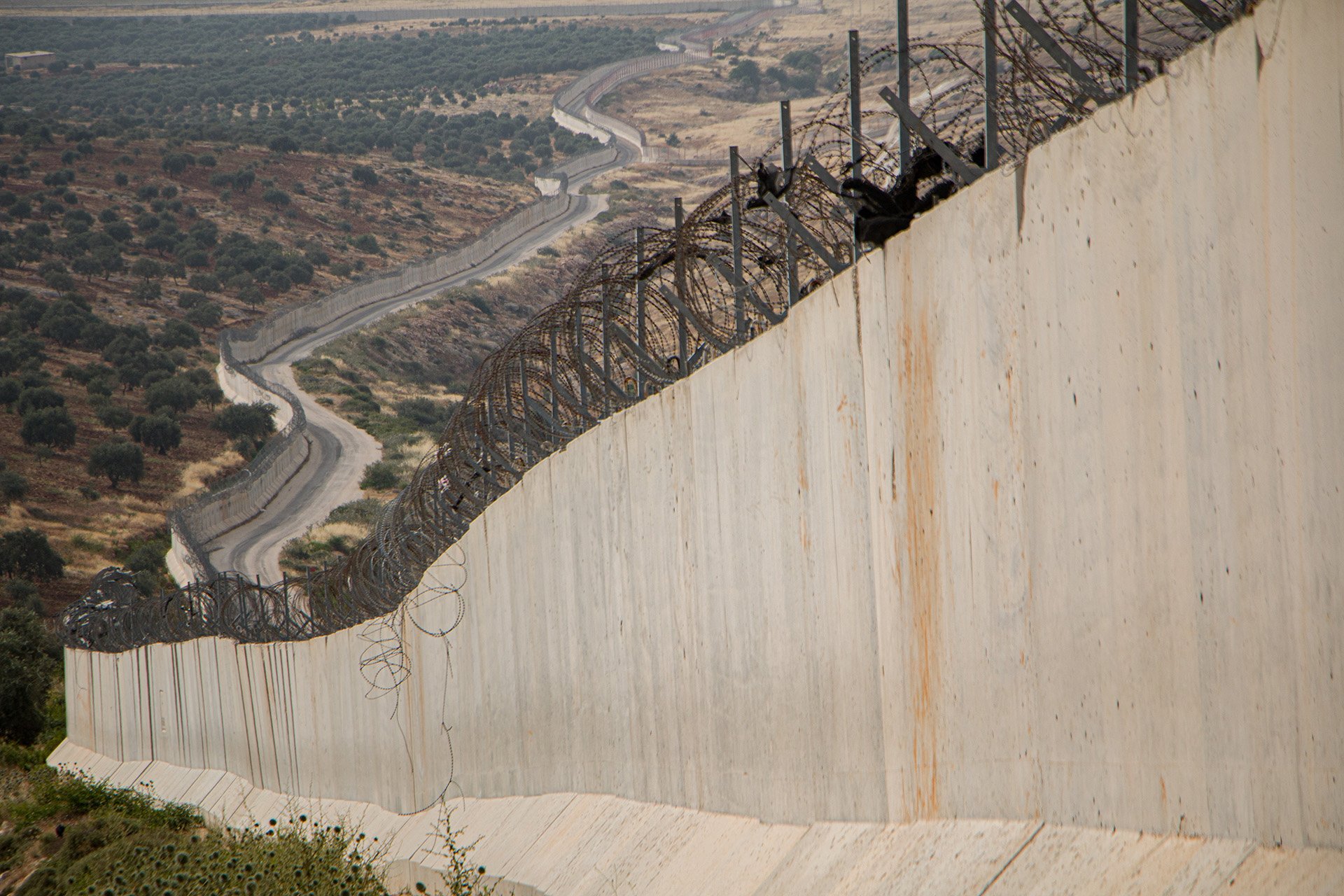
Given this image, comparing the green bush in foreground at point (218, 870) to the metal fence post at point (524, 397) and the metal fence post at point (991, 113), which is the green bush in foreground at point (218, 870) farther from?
the metal fence post at point (991, 113)

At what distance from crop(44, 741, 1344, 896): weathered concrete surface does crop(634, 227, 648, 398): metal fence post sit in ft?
7.08

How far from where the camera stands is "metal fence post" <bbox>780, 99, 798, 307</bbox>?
17.2ft

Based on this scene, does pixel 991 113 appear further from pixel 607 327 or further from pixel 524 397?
pixel 524 397

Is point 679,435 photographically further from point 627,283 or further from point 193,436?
point 193,436

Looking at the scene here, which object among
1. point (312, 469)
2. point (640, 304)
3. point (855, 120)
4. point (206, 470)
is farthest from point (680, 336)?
point (206, 470)

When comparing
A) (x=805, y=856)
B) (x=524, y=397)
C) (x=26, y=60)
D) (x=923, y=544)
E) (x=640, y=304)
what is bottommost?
(x=805, y=856)

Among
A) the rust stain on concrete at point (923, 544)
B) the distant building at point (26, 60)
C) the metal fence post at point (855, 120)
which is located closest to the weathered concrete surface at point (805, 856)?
the rust stain on concrete at point (923, 544)

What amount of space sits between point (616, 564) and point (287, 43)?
447 feet

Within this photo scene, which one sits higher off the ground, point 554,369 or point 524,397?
point 554,369

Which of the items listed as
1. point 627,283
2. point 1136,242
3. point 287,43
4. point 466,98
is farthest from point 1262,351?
point 287,43

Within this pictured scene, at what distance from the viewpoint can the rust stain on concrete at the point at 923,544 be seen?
4383 mm

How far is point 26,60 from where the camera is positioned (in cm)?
12331

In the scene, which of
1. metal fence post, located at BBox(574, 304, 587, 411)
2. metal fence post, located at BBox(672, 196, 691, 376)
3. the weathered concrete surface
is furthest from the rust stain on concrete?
metal fence post, located at BBox(574, 304, 587, 411)

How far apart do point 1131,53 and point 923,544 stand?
167 cm
